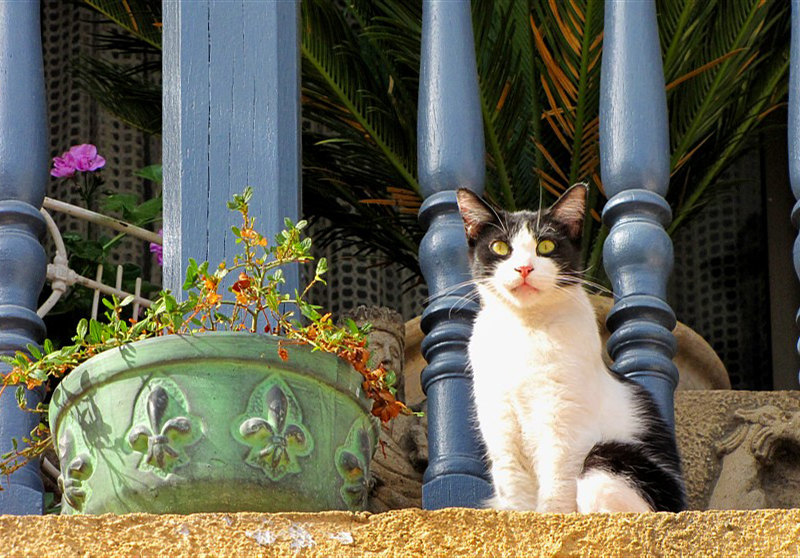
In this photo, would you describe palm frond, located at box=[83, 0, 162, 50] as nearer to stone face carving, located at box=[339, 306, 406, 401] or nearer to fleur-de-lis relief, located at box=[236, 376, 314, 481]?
stone face carving, located at box=[339, 306, 406, 401]

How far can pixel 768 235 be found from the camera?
14.1 feet

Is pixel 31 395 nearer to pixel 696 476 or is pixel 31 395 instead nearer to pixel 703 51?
pixel 696 476

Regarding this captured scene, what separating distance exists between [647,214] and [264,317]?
2.07 ft

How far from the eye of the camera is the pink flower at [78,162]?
3736mm

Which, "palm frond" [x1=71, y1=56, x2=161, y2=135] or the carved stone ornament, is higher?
"palm frond" [x1=71, y1=56, x2=161, y2=135]

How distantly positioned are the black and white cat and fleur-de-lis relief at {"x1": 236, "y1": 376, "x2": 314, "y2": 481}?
44cm

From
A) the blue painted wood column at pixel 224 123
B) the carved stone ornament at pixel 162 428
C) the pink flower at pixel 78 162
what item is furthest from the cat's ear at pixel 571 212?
the pink flower at pixel 78 162

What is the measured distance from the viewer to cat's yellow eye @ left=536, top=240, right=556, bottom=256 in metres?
2.31

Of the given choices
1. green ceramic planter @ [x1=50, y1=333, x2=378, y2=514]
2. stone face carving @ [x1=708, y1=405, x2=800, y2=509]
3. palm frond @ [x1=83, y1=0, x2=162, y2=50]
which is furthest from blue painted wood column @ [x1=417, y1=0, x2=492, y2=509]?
palm frond @ [x1=83, y1=0, x2=162, y2=50]

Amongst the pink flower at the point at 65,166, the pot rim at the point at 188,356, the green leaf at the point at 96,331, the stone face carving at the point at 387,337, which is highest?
the pink flower at the point at 65,166

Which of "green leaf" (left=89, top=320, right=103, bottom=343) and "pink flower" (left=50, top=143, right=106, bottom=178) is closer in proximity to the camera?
"green leaf" (left=89, top=320, right=103, bottom=343)

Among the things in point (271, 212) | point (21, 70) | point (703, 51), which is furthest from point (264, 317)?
point (703, 51)

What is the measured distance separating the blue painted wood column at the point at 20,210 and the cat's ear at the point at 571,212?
823 millimetres

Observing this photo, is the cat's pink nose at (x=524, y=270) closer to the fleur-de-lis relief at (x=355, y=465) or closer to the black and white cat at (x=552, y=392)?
the black and white cat at (x=552, y=392)
